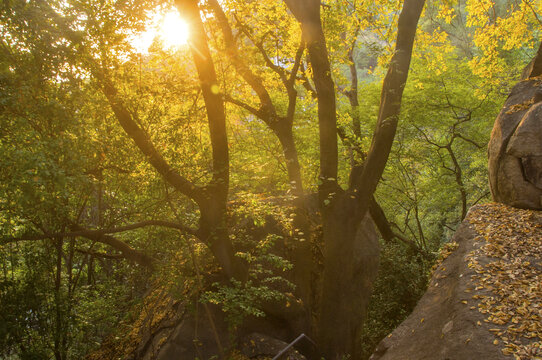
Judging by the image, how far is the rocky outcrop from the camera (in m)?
4.18

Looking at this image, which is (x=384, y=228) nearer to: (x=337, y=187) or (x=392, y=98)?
(x=337, y=187)

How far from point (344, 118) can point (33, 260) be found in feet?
28.7

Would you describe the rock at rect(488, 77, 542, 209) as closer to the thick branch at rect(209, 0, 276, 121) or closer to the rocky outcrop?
the rocky outcrop

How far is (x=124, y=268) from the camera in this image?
7.60 metres

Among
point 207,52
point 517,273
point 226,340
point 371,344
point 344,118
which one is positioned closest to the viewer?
point 517,273

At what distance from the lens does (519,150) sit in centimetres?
715

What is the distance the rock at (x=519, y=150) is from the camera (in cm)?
694

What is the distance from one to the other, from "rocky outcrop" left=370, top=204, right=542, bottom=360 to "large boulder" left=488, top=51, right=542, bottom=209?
1.62ft

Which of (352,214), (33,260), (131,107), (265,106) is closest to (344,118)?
(265,106)

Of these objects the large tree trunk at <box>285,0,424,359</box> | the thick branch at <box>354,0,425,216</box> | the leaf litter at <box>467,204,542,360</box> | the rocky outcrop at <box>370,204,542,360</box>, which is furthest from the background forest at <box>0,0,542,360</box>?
the leaf litter at <box>467,204,542,360</box>

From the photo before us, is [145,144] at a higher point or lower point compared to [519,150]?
higher

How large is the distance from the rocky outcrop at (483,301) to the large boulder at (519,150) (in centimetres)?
49

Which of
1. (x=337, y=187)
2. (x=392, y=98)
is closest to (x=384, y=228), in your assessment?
(x=337, y=187)

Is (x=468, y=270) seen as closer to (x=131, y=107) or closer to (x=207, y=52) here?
(x=207, y=52)
